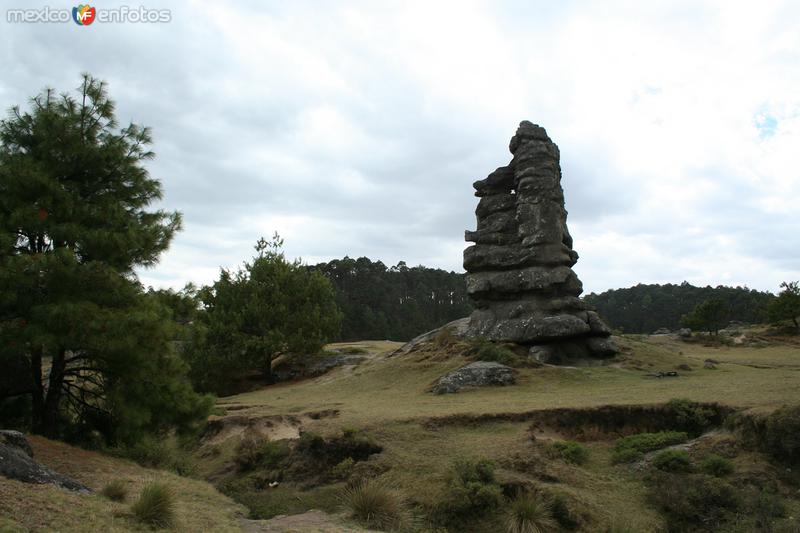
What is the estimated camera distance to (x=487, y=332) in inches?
1188

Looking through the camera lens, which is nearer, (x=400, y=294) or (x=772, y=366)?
(x=772, y=366)

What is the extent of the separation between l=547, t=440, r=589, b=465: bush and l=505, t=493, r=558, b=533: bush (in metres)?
2.46

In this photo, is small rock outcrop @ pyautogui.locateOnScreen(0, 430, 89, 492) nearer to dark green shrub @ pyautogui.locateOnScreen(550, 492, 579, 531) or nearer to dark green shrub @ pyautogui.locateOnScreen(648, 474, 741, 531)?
dark green shrub @ pyautogui.locateOnScreen(550, 492, 579, 531)

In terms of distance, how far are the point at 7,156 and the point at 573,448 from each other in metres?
15.4

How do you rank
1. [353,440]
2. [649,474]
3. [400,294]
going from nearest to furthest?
1. [649,474]
2. [353,440]
3. [400,294]

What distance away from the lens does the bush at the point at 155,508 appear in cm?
883

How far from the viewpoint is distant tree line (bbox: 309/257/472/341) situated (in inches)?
3221

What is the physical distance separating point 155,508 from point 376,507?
13.8 feet

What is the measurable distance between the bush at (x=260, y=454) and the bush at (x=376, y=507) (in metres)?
3.92

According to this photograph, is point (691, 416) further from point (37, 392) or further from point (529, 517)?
point (37, 392)

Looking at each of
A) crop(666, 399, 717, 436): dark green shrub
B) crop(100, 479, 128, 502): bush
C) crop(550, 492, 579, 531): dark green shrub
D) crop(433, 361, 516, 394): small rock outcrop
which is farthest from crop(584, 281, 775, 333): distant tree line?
crop(100, 479, 128, 502): bush

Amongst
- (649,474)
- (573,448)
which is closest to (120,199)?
(573,448)

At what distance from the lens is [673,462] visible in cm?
1269

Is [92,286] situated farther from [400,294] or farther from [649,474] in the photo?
[400,294]
